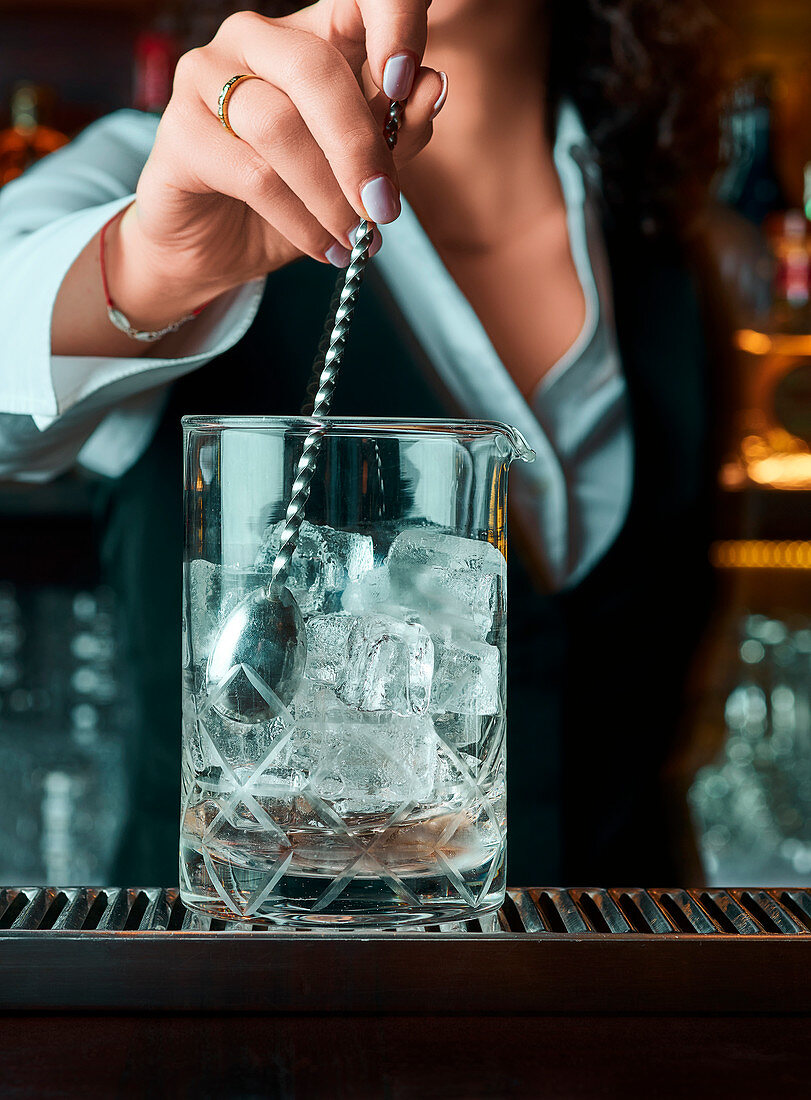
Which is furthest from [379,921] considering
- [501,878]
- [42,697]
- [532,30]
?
[42,697]

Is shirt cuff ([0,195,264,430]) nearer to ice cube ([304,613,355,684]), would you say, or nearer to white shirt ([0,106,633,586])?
white shirt ([0,106,633,586])

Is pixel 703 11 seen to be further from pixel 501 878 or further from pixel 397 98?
pixel 501 878

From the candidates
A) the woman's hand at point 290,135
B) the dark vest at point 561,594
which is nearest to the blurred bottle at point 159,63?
the dark vest at point 561,594

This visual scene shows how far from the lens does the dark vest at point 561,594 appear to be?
1.14 metres

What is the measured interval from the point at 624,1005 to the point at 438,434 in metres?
0.23

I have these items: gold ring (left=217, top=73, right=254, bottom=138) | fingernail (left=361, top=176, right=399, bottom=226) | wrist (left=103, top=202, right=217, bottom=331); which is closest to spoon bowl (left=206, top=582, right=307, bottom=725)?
fingernail (left=361, top=176, right=399, bottom=226)

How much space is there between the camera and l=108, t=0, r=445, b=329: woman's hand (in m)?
0.54

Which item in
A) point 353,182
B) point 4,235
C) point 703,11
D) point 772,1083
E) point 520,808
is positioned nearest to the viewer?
point 772,1083

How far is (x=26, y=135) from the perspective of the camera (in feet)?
5.11

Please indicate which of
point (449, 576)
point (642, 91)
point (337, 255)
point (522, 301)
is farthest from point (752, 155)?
point (449, 576)

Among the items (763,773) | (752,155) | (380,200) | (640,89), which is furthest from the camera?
(752,155)

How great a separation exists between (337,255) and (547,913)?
358mm

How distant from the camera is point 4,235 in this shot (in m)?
1.01

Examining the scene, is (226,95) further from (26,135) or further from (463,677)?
(26,135)
